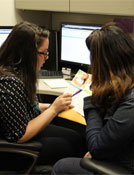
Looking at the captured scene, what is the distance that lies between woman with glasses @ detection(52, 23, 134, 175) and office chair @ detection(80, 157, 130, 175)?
0.08 feet

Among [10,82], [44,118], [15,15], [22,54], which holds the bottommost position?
[44,118]

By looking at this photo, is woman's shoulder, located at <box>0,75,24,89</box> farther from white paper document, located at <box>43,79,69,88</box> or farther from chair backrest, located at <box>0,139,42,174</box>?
white paper document, located at <box>43,79,69,88</box>

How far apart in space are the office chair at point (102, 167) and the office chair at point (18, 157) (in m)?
0.26

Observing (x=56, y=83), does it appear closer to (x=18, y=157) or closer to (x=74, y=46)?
(x=74, y=46)

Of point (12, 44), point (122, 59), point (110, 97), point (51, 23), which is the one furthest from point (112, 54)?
point (51, 23)

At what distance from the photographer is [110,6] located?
152 cm

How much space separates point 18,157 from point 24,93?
294 mm

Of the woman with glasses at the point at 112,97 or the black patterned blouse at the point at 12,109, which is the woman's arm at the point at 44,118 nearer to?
the black patterned blouse at the point at 12,109

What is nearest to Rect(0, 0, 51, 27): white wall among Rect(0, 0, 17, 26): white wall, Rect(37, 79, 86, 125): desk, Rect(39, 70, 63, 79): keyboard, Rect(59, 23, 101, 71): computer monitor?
Rect(0, 0, 17, 26): white wall

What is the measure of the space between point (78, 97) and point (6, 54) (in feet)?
1.65

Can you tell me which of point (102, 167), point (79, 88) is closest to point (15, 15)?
point (79, 88)

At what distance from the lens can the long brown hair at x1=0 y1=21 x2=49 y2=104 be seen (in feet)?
3.84

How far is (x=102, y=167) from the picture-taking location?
0.91 metres

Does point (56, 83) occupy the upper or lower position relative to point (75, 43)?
lower
